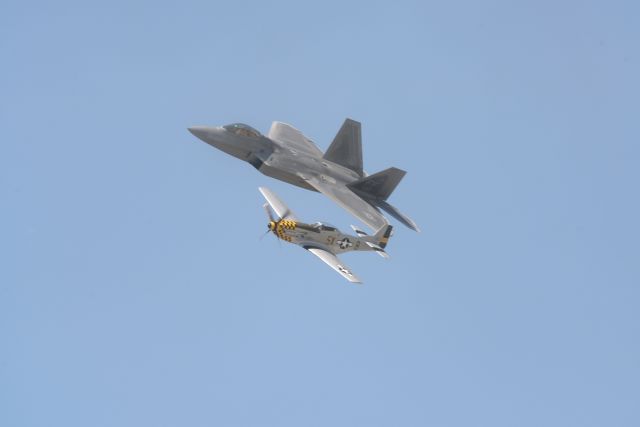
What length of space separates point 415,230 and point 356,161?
8286 mm

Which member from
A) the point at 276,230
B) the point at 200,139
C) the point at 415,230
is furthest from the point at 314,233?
the point at 200,139

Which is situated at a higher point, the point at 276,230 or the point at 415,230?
the point at 415,230

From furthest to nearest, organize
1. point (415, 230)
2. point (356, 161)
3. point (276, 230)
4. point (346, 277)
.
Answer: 1. point (356, 161)
2. point (415, 230)
3. point (276, 230)
4. point (346, 277)

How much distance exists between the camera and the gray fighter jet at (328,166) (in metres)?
69.7

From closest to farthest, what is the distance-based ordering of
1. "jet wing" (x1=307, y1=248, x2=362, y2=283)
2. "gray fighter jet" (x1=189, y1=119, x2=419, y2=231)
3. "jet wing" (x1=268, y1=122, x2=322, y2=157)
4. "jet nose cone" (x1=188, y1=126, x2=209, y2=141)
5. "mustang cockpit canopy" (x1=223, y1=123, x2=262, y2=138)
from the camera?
1. "jet wing" (x1=307, y1=248, x2=362, y2=283)
2. "gray fighter jet" (x1=189, y1=119, x2=419, y2=231)
3. "mustang cockpit canopy" (x1=223, y1=123, x2=262, y2=138)
4. "jet nose cone" (x1=188, y1=126, x2=209, y2=141)
5. "jet wing" (x1=268, y1=122, x2=322, y2=157)

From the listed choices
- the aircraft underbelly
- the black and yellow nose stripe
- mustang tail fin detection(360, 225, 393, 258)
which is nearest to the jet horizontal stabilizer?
mustang tail fin detection(360, 225, 393, 258)

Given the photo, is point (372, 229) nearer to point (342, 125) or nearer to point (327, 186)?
point (327, 186)

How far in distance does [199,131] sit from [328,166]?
10.3 meters

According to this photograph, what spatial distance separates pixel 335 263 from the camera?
208 ft

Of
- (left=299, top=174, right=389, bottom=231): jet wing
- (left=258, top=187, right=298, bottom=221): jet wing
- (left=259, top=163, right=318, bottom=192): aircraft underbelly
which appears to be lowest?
(left=258, top=187, right=298, bottom=221): jet wing

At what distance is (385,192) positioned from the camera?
71.8m

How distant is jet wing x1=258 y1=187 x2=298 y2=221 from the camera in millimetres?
66562

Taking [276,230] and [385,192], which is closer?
[276,230]

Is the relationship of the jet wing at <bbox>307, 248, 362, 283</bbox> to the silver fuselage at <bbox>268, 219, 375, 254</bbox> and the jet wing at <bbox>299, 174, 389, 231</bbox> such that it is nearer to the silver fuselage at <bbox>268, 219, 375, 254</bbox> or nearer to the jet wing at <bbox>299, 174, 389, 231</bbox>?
the silver fuselage at <bbox>268, 219, 375, 254</bbox>
